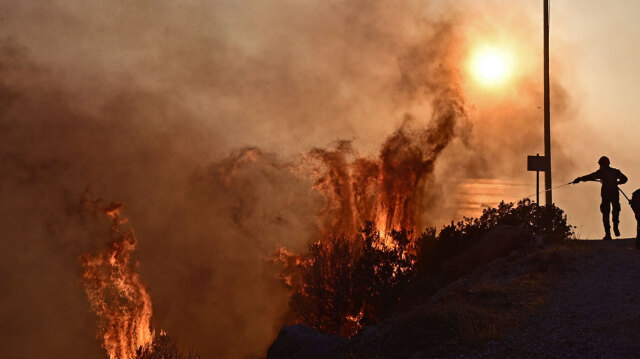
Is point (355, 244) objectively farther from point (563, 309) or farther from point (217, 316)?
point (217, 316)

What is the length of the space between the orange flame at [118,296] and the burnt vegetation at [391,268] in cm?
3538

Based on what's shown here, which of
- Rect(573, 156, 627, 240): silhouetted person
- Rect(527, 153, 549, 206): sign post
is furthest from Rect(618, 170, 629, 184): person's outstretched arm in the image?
Rect(527, 153, 549, 206): sign post

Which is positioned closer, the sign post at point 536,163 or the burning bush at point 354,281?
the sign post at point 536,163

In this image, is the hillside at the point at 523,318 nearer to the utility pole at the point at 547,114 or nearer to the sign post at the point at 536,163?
the sign post at the point at 536,163

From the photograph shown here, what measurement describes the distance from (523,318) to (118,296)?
412ft

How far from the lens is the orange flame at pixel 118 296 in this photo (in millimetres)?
65562

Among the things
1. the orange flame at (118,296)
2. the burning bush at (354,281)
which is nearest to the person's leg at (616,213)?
the burning bush at (354,281)

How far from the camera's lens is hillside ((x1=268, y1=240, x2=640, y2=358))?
30.3 feet

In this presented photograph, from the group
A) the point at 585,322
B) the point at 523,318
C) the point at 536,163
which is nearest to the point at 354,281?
the point at 536,163

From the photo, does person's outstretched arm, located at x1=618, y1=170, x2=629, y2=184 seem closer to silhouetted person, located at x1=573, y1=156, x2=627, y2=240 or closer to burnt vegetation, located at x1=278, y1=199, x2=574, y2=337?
silhouetted person, located at x1=573, y1=156, x2=627, y2=240

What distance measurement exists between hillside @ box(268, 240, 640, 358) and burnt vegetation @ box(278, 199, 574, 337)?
2.81m

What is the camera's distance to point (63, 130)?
543 ft

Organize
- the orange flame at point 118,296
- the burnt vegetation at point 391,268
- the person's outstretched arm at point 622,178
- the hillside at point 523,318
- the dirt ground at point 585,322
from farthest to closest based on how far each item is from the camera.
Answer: the orange flame at point 118,296
the burnt vegetation at point 391,268
the person's outstretched arm at point 622,178
the hillside at point 523,318
the dirt ground at point 585,322

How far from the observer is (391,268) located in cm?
2183
